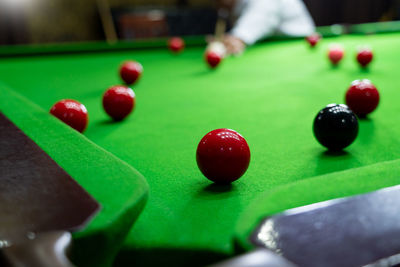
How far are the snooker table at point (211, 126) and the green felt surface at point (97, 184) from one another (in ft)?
0.05

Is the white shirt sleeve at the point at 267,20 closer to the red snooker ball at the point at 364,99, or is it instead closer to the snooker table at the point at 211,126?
the snooker table at the point at 211,126

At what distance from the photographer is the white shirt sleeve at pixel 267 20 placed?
182 inches

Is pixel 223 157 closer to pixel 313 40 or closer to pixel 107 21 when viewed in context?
pixel 313 40

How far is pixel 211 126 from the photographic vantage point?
1.76 metres

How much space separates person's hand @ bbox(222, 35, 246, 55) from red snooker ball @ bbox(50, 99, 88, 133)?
2.69 meters

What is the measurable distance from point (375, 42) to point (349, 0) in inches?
241

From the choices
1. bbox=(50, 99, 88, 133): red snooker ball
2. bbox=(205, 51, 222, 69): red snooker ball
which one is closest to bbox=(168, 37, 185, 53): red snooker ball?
bbox=(205, 51, 222, 69): red snooker ball

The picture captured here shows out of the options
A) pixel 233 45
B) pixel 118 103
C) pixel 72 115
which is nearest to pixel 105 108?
pixel 118 103

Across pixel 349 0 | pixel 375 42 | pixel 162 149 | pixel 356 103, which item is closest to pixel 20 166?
pixel 162 149

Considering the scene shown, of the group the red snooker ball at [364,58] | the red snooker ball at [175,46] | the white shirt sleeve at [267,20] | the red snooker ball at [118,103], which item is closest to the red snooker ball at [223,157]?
the red snooker ball at [118,103]

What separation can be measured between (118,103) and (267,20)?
3.61m

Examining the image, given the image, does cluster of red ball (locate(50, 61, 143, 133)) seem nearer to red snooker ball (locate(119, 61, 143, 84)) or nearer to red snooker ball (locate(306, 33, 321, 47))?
red snooker ball (locate(119, 61, 143, 84))

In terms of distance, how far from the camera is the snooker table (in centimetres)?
82

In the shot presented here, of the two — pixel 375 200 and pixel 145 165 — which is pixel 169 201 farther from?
pixel 375 200
